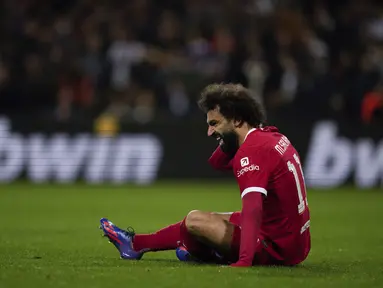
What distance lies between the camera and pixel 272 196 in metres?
6.95

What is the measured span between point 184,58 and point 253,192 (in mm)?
13237

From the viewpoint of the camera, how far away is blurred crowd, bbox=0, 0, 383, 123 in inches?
736

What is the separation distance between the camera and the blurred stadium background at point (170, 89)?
58.4 ft

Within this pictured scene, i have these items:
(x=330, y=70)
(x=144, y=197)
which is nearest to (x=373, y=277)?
(x=144, y=197)

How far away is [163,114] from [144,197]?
9.60 ft

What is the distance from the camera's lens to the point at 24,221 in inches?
469

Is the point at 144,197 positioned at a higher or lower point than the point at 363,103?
lower

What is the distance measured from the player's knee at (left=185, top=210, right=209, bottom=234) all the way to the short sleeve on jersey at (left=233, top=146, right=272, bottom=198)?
52 centimetres

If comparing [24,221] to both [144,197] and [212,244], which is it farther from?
[212,244]

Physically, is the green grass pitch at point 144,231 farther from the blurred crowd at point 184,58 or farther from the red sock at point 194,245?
the blurred crowd at point 184,58

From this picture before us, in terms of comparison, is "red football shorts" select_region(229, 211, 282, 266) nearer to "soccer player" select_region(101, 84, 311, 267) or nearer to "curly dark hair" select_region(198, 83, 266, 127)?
"soccer player" select_region(101, 84, 311, 267)

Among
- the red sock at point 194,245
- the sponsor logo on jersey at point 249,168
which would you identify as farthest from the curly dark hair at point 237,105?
the red sock at point 194,245

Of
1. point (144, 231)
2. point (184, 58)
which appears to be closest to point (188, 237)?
point (144, 231)

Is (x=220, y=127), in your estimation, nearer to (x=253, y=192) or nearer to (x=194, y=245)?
(x=253, y=192)
